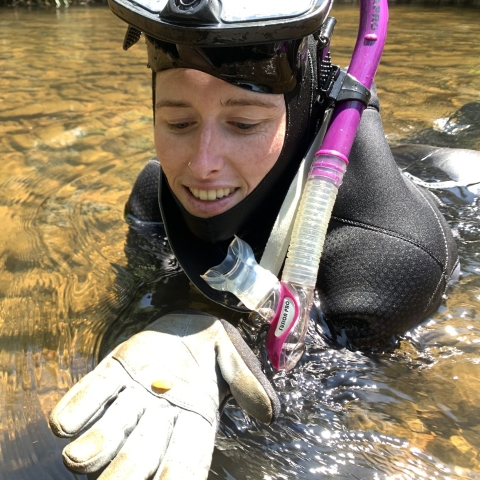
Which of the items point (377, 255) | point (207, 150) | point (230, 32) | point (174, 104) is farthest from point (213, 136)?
point (377, 255)

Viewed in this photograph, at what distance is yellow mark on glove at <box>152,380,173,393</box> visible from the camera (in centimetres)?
131

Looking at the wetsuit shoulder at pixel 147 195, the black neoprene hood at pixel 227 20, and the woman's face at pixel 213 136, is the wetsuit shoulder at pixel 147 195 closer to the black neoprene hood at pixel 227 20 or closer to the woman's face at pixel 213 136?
the woman's face at pixel 213 136

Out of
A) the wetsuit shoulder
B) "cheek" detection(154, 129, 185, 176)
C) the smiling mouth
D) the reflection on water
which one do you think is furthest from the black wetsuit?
the wetsuit shoulder

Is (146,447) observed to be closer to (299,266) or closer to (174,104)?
(299,266)

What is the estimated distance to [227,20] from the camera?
1314 millimetres

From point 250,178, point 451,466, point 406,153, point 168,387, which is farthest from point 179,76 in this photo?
point 406,153

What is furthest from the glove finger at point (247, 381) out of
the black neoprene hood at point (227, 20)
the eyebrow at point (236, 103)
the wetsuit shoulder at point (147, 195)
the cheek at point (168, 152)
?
the wetsuit shoulder at point (147, 195)

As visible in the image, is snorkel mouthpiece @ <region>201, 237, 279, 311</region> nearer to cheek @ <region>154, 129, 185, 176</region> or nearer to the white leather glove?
the white leather glove

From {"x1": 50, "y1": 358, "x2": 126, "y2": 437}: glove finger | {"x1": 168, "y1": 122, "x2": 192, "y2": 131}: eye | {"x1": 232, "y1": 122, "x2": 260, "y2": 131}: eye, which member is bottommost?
{"x1": 50, "y1": 358, "x2": 126, "y2": 437}: glove finger

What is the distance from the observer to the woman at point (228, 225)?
124 centimetres

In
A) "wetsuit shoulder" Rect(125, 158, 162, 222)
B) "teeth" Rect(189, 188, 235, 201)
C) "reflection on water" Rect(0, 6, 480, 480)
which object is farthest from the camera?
"wetsuit shoulder" Rect(125, 158, 162, 222)

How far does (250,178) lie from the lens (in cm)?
163

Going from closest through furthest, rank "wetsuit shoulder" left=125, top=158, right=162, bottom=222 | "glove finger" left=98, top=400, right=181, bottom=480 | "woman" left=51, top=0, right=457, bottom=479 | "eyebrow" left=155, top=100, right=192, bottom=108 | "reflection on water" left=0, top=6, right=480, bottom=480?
"glove finger" left=98, top=400, right=181, bottom=480 < "woman" left=51, top=0, right=457, bottom=479 < "reflection on water" left=0, top=6, right=480, bottom=480 < "eyebrow" left=155, top=100, right=192, bottom=108 < "wetsuit shoulder" left=125, top=158, right=162, bottom=222

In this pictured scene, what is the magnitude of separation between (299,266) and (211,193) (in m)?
0.33
